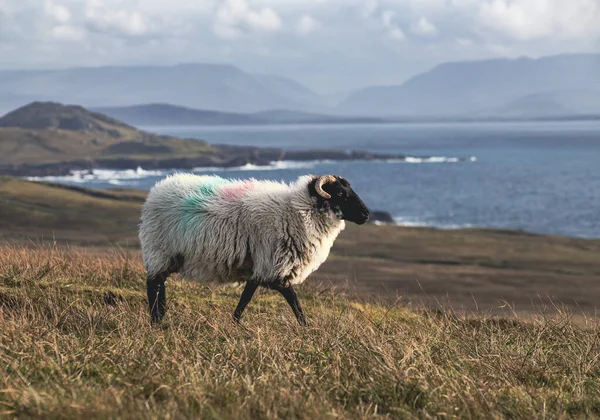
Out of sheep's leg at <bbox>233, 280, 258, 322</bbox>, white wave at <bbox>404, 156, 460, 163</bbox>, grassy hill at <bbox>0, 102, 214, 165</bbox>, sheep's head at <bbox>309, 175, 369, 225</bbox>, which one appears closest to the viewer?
sheep's leg at <bbox>233, 280, 258, 322</bbox>

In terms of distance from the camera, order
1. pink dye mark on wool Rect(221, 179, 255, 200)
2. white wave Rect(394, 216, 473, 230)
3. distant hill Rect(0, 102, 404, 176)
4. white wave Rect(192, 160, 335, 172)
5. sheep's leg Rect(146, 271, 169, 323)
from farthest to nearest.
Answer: white wave Rect(192, 160, 335, 172) → distant hill Rect(0, 102, 404, 176) → white wave Rect(394, 216, 473, 230) → pink dye mark on wool Rect(221, 179, 255, 200) → sheep's leg Rect(146, 271, 169, 323)

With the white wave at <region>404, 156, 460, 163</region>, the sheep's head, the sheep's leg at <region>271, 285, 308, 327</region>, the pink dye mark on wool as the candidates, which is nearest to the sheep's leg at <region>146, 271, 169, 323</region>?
the pink dye mark on wool

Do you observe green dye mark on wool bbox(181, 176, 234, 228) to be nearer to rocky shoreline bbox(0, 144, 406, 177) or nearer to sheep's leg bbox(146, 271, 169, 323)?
sheep's leg bbox(146, 271, 169, 323)

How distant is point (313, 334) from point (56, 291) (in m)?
4.51

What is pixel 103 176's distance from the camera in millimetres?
131875

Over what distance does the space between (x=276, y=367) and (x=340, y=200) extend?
431 centimetres

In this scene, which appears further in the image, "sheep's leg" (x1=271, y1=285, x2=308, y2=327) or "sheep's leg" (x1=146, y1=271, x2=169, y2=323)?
"sheep's leg" (x1=146, y1=271, x2=169, y2=323)

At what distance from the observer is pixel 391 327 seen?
10.3 meters

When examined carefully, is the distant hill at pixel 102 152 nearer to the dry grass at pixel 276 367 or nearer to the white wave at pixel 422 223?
the white wave at pixel 422 223

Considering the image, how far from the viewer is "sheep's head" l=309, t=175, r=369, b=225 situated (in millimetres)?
11290

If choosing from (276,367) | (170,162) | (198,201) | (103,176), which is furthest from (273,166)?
(276,367)

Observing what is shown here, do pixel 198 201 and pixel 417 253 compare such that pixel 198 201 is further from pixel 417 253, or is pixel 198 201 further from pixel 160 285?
pixel 417 253

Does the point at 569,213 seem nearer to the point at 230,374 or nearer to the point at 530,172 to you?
the point at 530,172

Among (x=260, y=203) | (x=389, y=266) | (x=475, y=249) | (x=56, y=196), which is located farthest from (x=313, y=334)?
(x=56, y=196)
